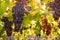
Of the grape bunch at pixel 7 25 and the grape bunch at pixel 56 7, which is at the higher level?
the grape bunch at pixel 56 7

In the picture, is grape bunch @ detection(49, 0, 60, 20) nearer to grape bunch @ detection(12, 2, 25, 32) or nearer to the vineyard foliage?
the vineyard foliage

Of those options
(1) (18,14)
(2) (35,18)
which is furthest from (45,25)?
(1) (18,14)

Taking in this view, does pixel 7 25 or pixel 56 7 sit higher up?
pixel 56 7

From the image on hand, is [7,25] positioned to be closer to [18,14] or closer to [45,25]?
[18,14]

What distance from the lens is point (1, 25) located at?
1250 mm

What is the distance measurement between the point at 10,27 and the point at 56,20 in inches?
13.9

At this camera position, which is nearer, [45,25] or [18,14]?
[18,14]

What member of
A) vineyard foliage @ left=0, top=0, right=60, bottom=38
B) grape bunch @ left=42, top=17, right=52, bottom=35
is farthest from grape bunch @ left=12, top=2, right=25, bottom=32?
grape bunch @ left=42, top=17, right=52, bottom=35

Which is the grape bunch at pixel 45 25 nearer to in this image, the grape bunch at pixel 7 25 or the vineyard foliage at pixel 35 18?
the vineyard foliage at pixel 35 18

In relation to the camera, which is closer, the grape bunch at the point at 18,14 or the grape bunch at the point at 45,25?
the grape bunch at the point at 18,14

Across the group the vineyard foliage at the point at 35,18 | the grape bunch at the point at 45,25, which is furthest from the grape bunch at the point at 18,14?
the grape bunch at the point at 45,25

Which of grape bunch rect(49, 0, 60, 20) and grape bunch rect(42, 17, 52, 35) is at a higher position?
grape bunch rect(49, 0, 60, 20)

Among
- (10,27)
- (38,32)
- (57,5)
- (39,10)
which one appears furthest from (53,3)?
(10,27)

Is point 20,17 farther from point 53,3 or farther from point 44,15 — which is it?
point 53,3
